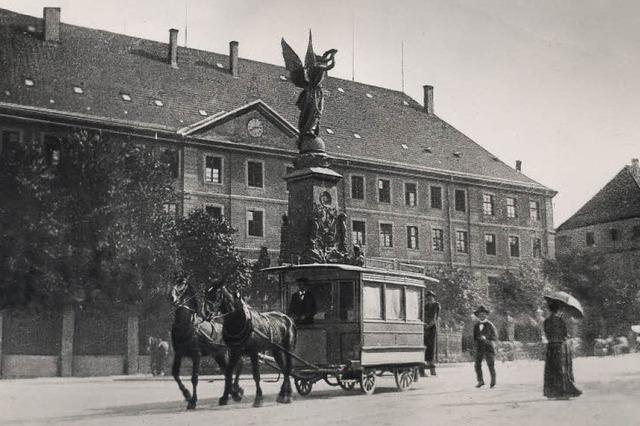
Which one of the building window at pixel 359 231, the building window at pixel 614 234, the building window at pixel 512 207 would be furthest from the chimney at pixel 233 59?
the building window at pixel 614 234

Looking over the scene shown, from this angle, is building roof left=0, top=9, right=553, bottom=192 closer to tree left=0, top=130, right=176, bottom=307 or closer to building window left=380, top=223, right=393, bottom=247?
building window left=380, top=223, right=393, bottom=247

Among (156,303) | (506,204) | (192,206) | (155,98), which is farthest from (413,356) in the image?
(506,204)

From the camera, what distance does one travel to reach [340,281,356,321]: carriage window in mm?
15695

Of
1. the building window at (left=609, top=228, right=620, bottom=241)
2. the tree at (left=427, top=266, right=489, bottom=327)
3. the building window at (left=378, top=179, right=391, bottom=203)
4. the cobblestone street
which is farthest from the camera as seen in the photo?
the building window at (left=378, top=179, right=391, bottom=203)

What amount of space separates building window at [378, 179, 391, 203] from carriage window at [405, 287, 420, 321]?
26.7 metres

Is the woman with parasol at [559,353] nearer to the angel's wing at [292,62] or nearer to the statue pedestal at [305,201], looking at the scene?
the statue pedestal at [305,201]

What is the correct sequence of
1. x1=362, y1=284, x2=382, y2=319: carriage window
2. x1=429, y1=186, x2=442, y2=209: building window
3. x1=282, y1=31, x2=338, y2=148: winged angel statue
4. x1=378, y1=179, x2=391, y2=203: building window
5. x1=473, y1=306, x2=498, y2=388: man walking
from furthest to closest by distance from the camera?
1. x1=429, y1=186, x2=442, y2=209: building window
2. x1=378, y1=179, x2=391, y2=203: building window
3. x1=282, y1=31, x2=338, y2=148: winged angel statue
4. x1=473, y1=306, x2=498, y2=388: man walking
5. x1=362, y1=284, x2=382, y2=319: carriage window

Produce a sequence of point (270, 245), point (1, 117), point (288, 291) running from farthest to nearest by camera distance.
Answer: point (270, 245)
point (1, 117)
point (288, 291)

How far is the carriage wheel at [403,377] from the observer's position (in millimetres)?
16672

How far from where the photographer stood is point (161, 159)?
30469 millimetres

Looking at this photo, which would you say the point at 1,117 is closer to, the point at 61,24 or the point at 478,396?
the point at 61,24

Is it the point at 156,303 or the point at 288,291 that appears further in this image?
the point at 156,303

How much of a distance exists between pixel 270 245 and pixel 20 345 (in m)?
12.8

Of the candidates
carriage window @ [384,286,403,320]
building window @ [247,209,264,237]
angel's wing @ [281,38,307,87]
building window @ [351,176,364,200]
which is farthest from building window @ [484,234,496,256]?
angel's wing @ [281,38,307,87]
